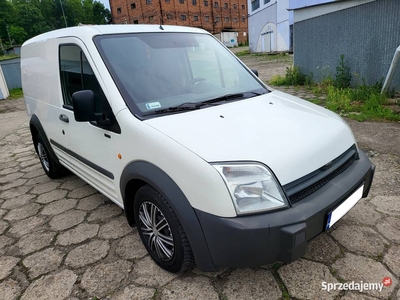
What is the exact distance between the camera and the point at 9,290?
206 centimetres

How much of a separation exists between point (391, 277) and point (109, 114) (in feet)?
7.50

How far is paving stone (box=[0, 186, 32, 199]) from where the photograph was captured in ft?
11.8

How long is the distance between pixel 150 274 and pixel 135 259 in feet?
0.75

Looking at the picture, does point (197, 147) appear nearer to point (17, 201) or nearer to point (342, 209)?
point (342, 209)

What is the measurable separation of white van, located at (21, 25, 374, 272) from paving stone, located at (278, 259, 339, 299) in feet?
1.49

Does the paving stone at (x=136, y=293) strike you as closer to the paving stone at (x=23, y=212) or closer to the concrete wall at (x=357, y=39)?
the paving stone at (x=23, y=212)

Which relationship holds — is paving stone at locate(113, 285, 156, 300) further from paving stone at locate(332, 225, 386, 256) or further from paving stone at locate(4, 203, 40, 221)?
paving stone at locate(4, 203, 40, 221)

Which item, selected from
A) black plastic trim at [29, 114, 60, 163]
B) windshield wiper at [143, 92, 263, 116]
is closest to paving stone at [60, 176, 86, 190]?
black plastic trim at [29, 114, 60, 163]

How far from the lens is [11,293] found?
203cm

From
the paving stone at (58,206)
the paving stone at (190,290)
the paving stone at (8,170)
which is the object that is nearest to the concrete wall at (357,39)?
the paving stone at (190,290)

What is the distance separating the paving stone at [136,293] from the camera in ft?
6.26

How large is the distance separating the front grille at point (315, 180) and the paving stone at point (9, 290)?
2.03 m

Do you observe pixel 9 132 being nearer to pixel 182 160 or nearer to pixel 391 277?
pixel 182 160

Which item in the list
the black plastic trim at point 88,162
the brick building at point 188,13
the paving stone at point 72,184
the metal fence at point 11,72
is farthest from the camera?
the brick building at point 188,13
